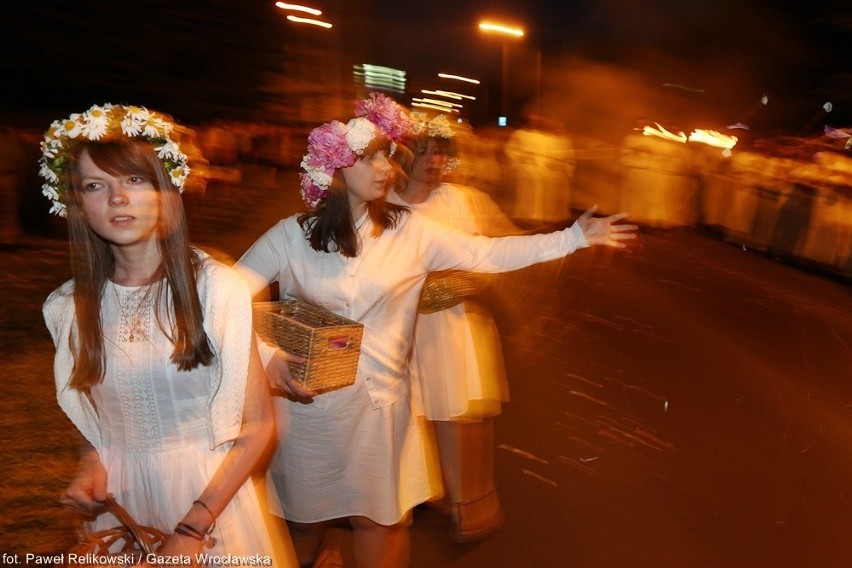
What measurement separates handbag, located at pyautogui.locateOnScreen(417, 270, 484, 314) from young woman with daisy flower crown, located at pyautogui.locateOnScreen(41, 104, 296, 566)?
7.22 ft

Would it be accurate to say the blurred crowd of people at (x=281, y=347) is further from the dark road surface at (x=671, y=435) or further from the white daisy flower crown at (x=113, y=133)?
the dark road surface at (x=671, y=435)

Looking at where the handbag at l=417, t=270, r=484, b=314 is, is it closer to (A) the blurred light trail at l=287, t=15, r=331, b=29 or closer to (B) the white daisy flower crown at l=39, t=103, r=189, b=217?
(B) the white daisy flower crown at l=39, t=103, r=189, b=217

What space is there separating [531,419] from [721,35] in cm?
2421

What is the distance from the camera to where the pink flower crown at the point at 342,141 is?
3.51 metres

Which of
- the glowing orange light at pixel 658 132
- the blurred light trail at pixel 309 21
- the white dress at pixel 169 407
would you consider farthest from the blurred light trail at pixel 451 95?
the white dress at pixel 169 407

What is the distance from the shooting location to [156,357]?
2266mm

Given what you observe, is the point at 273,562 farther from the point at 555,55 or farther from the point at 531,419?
the point at 555,55

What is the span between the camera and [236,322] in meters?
2.26

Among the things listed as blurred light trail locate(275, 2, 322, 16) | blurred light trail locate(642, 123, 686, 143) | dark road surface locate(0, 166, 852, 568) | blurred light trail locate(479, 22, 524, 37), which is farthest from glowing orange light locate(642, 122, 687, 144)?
blurred light trail locate(275, 2, 322, 16)

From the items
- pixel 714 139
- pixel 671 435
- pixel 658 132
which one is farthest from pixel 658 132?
pixel 671 435

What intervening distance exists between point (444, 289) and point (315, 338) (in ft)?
5.17

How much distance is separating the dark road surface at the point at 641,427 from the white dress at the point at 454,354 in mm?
696

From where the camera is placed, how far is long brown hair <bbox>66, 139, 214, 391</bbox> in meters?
2.25

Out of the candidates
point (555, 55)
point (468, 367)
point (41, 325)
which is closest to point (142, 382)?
point (468, 367)
